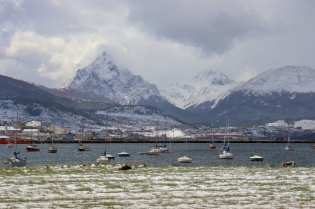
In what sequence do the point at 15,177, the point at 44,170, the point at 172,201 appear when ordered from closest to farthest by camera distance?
1. the point at 172,201
2. the point at 15,177
3. the point at 44,170

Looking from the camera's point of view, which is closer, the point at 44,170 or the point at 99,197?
the point at 99,197

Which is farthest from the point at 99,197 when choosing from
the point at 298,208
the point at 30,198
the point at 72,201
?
the point at 298,208

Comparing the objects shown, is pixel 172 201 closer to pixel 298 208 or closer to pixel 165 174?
pixel 298 208

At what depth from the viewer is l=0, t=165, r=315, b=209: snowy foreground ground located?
32938 mm

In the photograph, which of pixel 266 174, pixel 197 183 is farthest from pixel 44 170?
pixel 266 174

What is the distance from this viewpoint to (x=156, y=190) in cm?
3884

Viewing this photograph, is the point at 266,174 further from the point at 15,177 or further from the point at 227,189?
the point at 15,177

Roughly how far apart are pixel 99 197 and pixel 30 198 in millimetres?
4736

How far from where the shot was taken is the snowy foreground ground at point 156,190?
3294 cm

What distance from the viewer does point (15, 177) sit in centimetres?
4847

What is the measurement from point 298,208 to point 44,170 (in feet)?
109

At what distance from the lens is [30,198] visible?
35125 millimetres

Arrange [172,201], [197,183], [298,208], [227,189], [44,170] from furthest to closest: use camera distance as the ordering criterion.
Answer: [44,170], [197,183], [227,189], [172,201], [298,208]

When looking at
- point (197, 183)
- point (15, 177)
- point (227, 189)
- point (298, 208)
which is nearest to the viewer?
point (298, 208)
